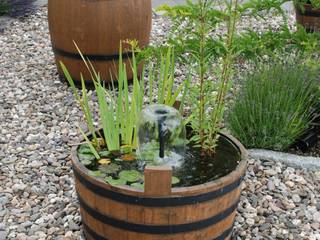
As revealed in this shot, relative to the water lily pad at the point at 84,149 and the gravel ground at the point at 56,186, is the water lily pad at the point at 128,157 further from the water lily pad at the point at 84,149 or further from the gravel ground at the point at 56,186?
the gravel ground at the point at 56,186

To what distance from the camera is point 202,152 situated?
8.29 ft

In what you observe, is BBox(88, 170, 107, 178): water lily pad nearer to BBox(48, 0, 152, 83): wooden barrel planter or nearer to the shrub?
the shrub

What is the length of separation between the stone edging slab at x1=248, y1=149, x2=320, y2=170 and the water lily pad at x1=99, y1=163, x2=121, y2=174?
1.18 meters

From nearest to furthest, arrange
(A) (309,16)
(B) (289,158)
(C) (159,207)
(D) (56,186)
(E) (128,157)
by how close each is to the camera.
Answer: (C) (159,207) → (E) (128,157) → (D) (56,186) → (B) (289,158) → (A) (309,16)

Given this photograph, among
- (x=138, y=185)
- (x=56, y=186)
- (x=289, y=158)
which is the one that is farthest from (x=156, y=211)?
(x=289, y=158)

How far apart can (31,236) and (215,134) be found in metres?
1.00

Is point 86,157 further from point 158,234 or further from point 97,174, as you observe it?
point 158,234

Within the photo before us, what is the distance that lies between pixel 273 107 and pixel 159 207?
4.68 ft

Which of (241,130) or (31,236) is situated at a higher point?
(241,130)

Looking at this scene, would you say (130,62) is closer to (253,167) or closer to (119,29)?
(119,29)

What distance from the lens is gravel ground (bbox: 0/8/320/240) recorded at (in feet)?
→ 9.06

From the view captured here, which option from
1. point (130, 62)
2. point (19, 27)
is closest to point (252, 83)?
point (130, 62)

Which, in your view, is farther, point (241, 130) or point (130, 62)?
point (130, 62)

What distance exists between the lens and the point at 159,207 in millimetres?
2082
